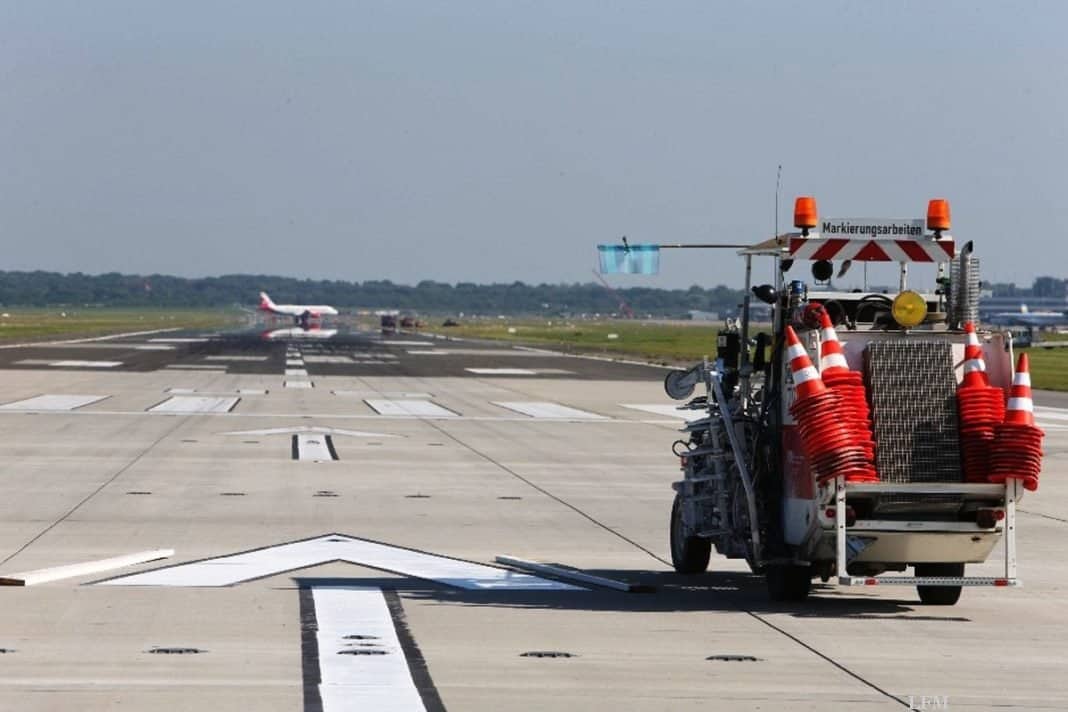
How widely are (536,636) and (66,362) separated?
6296 cm

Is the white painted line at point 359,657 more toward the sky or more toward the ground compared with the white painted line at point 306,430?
more toward the sky

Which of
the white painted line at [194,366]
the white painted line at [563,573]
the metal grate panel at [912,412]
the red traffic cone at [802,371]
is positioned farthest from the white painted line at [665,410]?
the red traffic cone at [802,371]

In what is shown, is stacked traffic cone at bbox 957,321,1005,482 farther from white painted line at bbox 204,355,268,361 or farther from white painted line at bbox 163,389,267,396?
white painted line at bbox 204,355,268,361

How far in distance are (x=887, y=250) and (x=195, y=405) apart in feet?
104

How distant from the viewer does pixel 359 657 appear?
12.2 meters

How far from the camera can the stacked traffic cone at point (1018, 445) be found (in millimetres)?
14109

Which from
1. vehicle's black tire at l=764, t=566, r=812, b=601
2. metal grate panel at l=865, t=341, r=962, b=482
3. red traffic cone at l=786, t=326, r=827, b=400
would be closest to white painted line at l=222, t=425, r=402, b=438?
vehicle's black tire at l=764, t=566, r=812, b=601

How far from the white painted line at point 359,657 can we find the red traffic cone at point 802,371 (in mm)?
3513

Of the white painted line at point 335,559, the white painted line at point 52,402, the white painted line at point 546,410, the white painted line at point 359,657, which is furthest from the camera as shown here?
the white painted line at point 546,410

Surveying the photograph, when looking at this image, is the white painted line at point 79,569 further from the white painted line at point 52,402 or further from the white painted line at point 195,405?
the white painted line at point 52,402

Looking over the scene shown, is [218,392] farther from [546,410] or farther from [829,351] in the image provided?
[829,351]

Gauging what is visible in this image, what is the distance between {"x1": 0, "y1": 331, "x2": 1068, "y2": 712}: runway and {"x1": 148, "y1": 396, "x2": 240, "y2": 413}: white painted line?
24.6 ft

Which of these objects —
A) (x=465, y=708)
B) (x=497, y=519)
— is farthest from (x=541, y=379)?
(x=465, y=708)

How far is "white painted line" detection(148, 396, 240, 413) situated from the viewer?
141 ft
